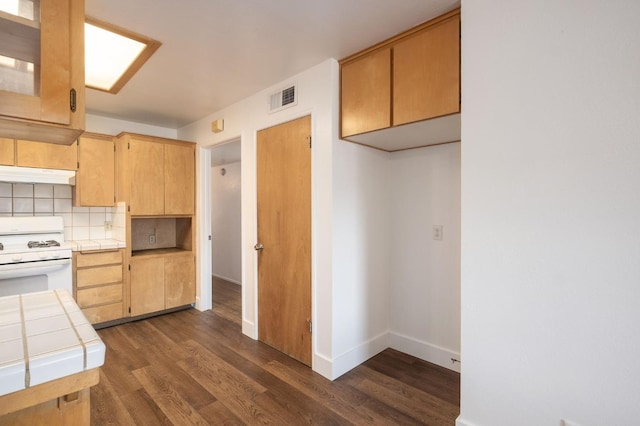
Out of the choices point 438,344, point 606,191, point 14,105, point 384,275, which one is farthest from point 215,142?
point 606,191

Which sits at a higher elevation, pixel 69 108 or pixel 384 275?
pixel 69 108

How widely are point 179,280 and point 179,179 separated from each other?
1.24 metres

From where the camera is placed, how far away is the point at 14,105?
101cm

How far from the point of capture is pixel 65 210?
3490mm

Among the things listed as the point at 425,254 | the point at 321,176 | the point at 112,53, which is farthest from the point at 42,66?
the point at 425,254

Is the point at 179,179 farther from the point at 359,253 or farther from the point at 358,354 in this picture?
the point at 358,354

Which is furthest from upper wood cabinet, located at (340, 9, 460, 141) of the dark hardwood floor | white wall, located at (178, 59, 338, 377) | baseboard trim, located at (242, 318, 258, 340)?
baseboard trim, located at (242, 318, 258, 340)

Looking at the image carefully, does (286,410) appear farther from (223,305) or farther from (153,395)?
(223,305)

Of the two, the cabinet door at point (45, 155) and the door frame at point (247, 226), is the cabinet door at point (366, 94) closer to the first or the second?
the door frame at point (247, 226)

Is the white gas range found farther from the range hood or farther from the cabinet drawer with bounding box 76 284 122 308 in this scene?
the range hood

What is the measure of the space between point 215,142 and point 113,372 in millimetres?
2402

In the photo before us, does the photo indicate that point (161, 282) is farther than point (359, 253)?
Yes

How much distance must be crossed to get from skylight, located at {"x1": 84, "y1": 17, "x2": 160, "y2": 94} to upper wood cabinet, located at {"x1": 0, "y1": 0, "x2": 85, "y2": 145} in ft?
3.10

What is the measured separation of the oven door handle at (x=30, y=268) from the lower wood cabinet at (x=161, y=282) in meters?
0.66
